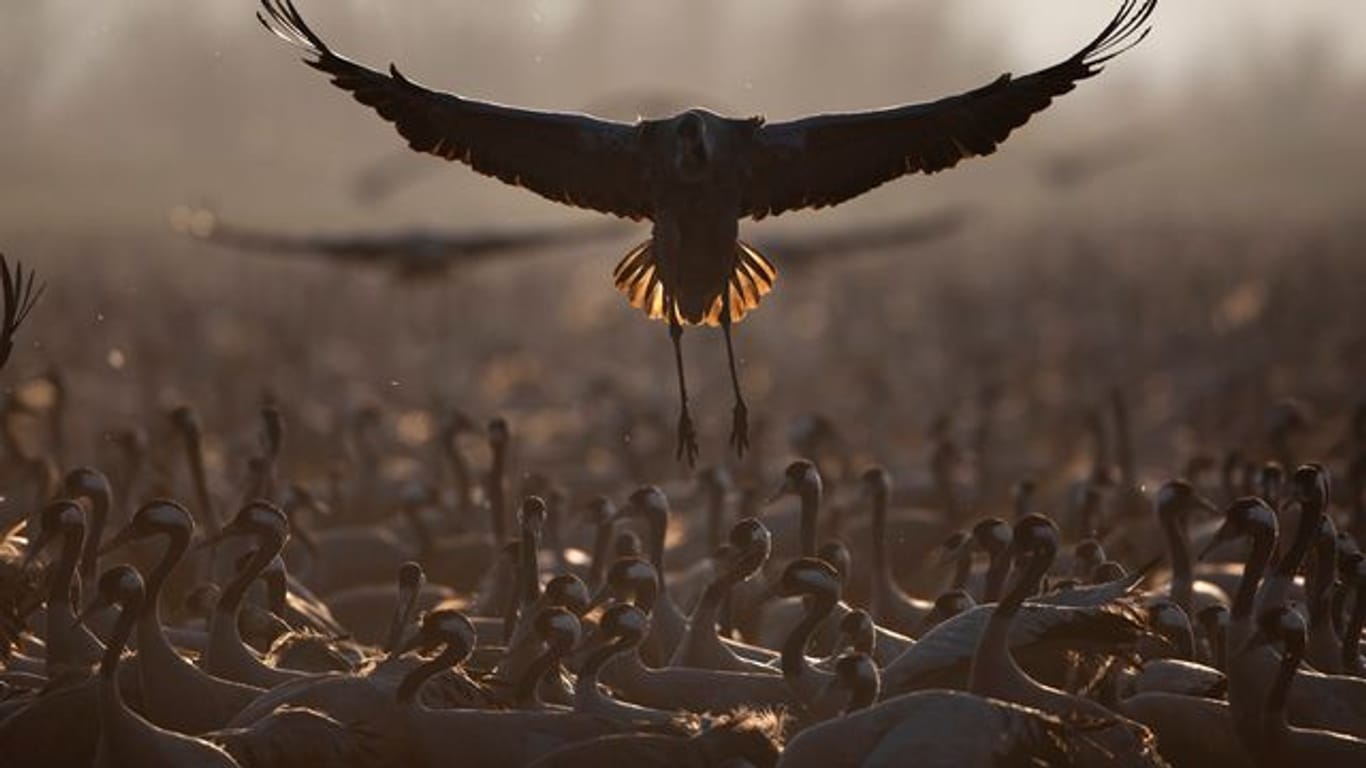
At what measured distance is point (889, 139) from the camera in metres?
11.7

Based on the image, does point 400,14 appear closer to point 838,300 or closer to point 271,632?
point 838,300

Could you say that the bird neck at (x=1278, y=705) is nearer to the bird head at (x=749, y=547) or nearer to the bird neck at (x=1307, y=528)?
the bird neck at (x=1307, y=528)

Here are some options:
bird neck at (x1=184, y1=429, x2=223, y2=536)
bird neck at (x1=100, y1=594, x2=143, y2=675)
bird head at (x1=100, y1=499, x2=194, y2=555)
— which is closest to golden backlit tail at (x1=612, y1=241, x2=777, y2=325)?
bird head at (x1=100, y1=499, x2=194, y2=555)

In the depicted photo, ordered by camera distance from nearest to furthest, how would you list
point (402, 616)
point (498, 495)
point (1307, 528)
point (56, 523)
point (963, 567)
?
point (56, 523), point (402, 616), point (1307, 528), point (963, 567), point (498, 495)

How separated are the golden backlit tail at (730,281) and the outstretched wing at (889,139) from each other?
0.56m

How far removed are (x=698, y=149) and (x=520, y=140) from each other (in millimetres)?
831

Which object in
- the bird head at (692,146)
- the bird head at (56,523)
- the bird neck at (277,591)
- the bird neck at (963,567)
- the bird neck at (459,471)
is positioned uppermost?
the bird head at (692,146)

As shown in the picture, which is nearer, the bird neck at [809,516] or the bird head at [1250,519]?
the bird head at [1250,519]

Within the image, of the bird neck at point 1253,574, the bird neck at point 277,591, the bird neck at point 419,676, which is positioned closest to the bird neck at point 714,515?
the bird neck at point 277,591

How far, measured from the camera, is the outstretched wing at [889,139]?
443 inches

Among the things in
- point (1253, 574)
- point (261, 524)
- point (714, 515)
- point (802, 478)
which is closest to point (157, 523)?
point (261, 524)

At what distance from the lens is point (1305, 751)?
997cm

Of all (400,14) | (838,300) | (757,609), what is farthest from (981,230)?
(757,609)

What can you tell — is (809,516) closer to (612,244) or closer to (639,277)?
(639,277)
